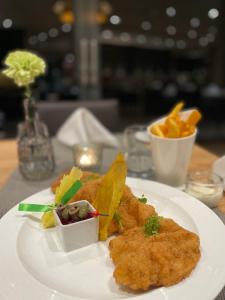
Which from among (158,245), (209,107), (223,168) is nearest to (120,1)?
(209,107)

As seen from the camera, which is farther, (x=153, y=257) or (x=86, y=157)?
(x=86, y=157)

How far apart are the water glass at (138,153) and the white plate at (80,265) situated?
28 centimetres

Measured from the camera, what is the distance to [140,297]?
1.99ft

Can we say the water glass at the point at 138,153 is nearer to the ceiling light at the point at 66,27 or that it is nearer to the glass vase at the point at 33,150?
the glass vase at the point at 33,150

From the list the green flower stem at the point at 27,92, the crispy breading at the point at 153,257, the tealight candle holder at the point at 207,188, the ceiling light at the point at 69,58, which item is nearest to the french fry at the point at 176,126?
the tealight candle holder at the point at 207,188

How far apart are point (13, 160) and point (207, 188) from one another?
33.7 inches

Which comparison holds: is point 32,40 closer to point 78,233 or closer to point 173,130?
point 173,130

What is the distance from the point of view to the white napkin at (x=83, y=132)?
1509 mm

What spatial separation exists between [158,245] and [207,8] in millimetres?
3560

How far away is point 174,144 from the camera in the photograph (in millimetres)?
1001

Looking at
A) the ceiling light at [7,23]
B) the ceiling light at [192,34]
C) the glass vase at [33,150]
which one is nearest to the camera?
the glass vase at [33,150]

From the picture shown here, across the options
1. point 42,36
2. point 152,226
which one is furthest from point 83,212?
point 42,36

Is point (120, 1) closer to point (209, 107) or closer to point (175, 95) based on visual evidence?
point (175, 95)

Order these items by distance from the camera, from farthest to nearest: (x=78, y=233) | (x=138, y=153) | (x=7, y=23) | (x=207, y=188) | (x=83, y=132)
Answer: (x=7, y=23), (x=83, y=132), (x=138, y=153), (x=207, y=188), (x=78, y=233)
